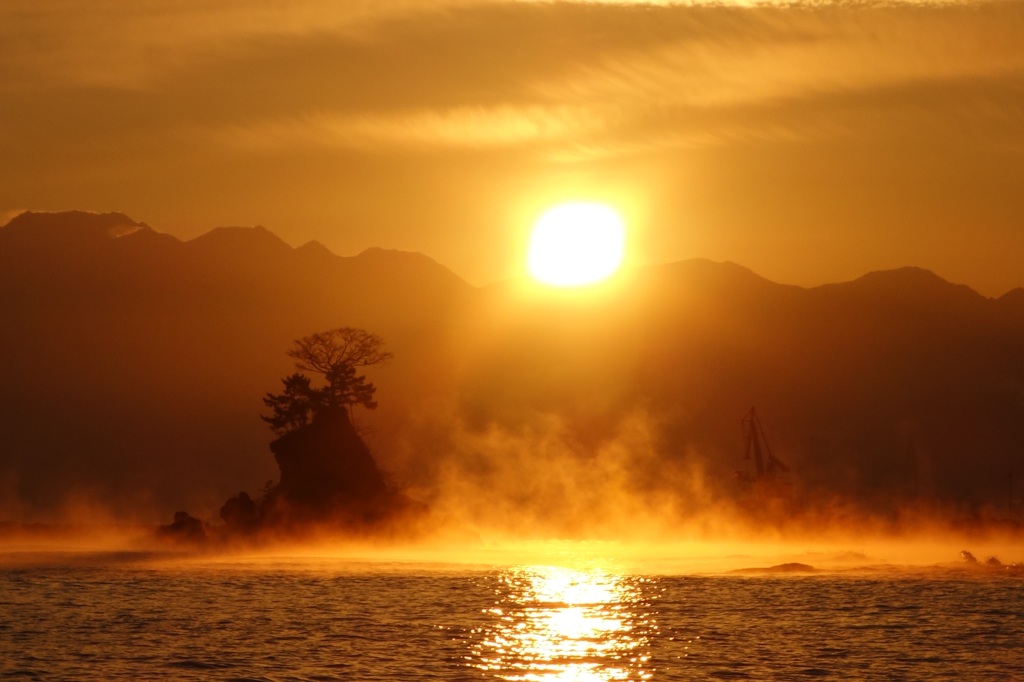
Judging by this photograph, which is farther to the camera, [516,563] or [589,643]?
[516,563]

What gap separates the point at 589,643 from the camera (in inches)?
2709

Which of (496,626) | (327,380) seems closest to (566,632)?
(496,626)

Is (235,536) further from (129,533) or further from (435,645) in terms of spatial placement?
(435,645)

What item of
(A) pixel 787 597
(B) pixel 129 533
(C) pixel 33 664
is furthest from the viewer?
(B) pixel 129 533

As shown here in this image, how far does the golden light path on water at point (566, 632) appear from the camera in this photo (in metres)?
58.7

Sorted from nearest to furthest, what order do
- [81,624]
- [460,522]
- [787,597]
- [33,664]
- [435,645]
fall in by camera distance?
[33,664], [435,645], [81,624], [787,597], [460,522]

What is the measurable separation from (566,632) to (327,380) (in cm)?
7351

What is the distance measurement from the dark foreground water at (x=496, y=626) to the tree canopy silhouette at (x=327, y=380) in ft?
89.3

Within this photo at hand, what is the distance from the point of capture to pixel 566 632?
73.1 metres

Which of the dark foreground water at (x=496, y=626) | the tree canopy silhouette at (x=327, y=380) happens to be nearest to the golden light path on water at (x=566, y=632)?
the dark foreground water at (x=496, y=626)

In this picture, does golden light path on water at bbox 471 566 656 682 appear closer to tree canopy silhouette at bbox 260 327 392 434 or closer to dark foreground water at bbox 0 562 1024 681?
dark foreground water at bbox 0 562 1024 681

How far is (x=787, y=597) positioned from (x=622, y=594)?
1022cm

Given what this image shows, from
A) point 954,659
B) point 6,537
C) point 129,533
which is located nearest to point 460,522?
point 129,533

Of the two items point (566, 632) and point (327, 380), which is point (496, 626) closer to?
point (566, 632)
